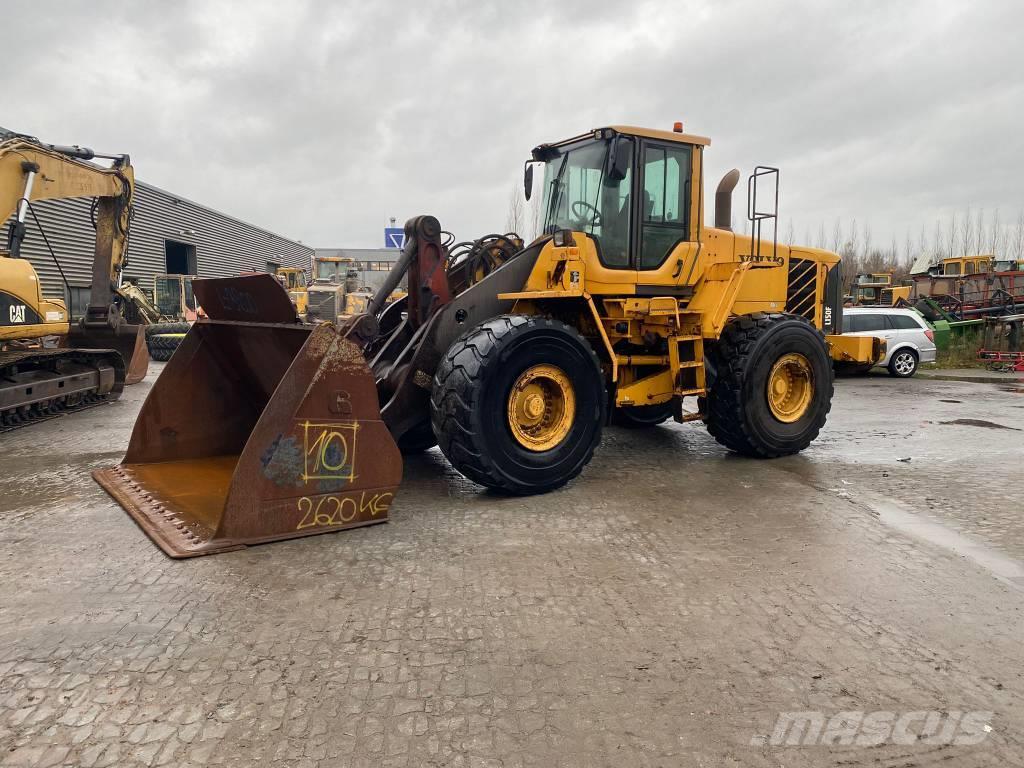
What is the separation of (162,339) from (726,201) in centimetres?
1540

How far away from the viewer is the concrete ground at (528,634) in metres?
2.41

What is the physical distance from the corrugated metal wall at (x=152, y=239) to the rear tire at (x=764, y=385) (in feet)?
50.6

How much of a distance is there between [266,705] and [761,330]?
17.9 feet

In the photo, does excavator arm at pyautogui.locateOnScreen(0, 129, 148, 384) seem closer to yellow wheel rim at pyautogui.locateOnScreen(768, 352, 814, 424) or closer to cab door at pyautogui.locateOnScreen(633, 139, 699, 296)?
cab door at pyautogui.locateOnScreen(633, 139, 699, 296)

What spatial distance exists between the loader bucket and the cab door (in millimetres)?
8537

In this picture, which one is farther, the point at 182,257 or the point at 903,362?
the point at 182,257

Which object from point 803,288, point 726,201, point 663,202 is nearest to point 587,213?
point 663,202

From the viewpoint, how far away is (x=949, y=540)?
447 centimetres

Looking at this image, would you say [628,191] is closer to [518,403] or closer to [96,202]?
[518,403]

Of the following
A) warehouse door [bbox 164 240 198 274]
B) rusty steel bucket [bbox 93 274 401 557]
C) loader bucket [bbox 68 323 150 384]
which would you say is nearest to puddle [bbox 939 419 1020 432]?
rusty steel bucket [bbox 93 274 401 557]

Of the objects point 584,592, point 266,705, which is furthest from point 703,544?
point 266,705

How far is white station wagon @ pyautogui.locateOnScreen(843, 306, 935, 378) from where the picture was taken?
646 inches

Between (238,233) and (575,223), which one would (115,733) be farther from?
(238,233)

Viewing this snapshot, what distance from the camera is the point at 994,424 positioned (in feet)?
30.3
